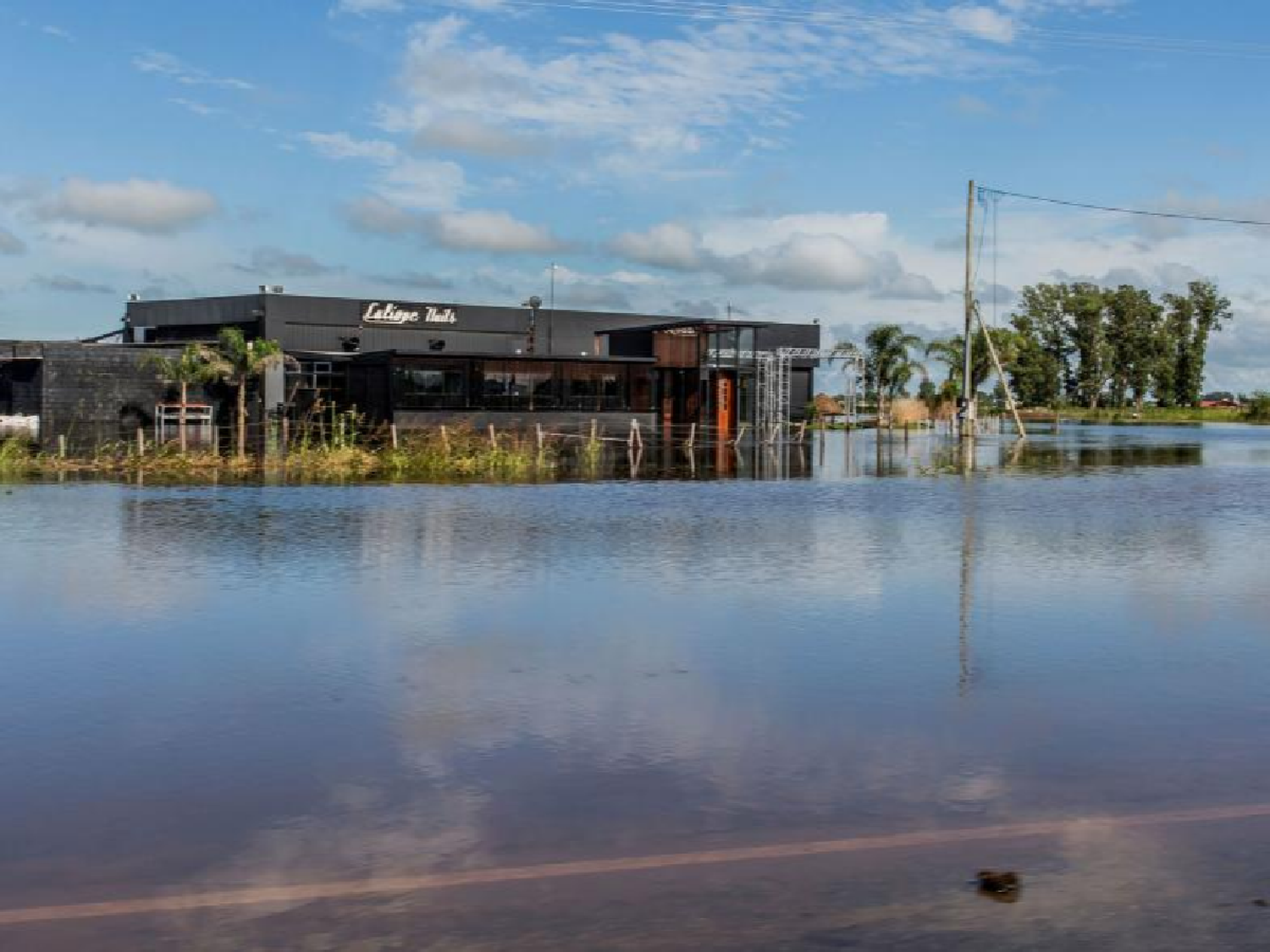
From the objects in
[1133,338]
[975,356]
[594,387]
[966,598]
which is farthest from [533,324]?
[1133,338]

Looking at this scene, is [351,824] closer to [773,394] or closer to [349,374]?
[349,374]

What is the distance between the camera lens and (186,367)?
165 feet

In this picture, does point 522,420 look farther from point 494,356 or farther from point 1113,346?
point 1113,346

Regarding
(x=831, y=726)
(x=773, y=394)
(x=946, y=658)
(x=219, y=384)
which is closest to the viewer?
(x=831, y=726)

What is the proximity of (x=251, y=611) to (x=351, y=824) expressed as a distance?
6557mm

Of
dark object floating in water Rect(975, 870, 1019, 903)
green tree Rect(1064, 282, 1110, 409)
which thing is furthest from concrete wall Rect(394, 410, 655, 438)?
green tree Rect(1064, 282, 1110, 409)

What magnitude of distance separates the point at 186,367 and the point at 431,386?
30.6 ft

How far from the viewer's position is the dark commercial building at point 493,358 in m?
53.4

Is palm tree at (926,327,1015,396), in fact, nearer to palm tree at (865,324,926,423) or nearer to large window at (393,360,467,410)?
palm tree at (865,324,926,423)

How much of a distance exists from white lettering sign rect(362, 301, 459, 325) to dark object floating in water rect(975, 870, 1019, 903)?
219ft

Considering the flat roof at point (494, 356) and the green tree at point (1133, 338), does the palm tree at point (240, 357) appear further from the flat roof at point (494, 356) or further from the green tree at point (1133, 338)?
the green tree at point (1133, 338)

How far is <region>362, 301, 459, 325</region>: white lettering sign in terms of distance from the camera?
69.8 metres

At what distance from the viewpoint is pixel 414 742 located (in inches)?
305

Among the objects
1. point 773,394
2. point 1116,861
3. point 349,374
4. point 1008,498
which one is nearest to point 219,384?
point 349,374
